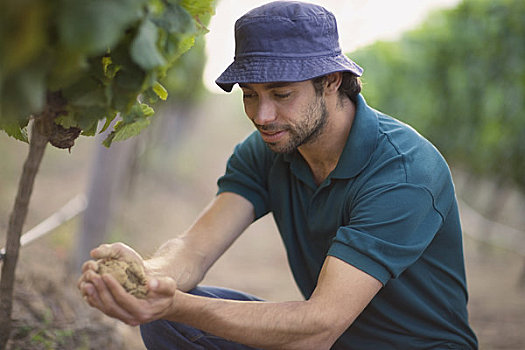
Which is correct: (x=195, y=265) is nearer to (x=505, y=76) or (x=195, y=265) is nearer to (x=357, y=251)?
(x=357, y=251)

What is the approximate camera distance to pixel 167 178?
40.2ft

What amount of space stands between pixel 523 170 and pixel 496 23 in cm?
199

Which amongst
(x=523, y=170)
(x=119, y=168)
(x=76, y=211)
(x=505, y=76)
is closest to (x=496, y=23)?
(x=505, y=76)

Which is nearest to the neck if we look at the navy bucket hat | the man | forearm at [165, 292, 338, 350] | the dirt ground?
the man

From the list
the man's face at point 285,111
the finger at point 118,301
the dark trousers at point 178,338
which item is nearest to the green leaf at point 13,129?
the finger at point 118,301

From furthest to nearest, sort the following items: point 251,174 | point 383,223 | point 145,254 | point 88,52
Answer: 1. point 145,254
2. point 251,174
3. point 383,223
4. point 88,52

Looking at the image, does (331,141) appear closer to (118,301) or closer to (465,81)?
(118,301)

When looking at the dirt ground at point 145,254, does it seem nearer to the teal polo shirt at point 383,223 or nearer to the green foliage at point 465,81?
the teal polo shirt at point 383,223

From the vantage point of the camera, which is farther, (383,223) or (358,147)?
(358,147)

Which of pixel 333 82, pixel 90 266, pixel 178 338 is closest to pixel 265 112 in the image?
pixel 333 82

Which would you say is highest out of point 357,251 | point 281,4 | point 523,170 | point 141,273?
point 281,4

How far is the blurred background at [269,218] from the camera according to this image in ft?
13.2

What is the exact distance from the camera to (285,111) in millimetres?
2145

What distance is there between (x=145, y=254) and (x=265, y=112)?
17.1ft
